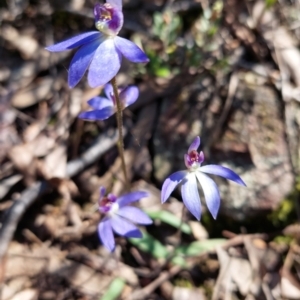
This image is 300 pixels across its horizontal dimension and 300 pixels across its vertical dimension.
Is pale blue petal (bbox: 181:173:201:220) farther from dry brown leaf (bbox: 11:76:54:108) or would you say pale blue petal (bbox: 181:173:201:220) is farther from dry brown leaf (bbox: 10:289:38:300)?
dry brown leaf (bbox: 11:76:54:108)

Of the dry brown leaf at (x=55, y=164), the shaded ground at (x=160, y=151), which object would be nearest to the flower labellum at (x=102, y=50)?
the shaded ground at (x=160, y=151)

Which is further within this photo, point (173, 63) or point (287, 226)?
point (173, 63)

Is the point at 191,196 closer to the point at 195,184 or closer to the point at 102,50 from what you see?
the point at 195,184

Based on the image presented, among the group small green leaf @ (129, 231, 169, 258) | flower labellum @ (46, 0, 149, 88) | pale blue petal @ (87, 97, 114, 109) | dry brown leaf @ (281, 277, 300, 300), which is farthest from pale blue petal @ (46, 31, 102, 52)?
dry brown leaf @ (281, 277, 300, 300)

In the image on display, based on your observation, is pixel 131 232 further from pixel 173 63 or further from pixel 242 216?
pixel 173 63

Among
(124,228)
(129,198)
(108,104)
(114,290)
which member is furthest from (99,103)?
(114,290)

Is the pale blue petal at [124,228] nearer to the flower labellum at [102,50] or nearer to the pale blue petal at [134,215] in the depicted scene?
the pale blue petal at [134,215]

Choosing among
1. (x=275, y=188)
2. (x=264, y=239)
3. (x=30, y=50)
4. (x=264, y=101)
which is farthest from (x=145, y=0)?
(x=264, y=239)
